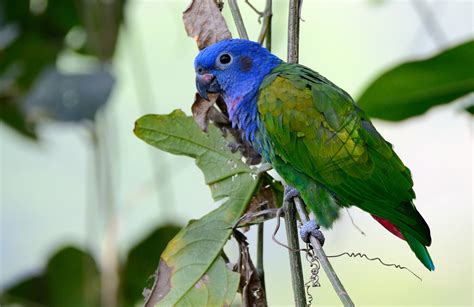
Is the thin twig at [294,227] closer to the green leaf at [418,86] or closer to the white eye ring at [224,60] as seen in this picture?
the white eye ring at [224,60]

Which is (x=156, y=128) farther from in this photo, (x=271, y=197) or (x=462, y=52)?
(x=462, y=52)

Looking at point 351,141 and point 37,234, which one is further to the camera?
point 37,234

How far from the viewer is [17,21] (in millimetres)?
3061

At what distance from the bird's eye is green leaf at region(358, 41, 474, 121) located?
1.09 ft

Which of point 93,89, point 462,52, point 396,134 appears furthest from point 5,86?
point 462,52

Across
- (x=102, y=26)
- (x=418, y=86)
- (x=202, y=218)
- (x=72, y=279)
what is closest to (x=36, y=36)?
(x=102, y=26)

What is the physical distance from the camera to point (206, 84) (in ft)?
5.19

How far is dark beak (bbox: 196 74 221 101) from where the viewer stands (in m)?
1.53

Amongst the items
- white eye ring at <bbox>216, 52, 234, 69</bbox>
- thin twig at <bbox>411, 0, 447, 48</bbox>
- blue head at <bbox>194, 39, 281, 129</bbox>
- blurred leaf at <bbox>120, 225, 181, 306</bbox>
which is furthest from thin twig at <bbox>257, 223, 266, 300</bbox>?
blurred leaf at <bbox>120, 225, 181, 306</bbox>

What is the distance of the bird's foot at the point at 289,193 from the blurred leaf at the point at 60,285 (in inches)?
59.9

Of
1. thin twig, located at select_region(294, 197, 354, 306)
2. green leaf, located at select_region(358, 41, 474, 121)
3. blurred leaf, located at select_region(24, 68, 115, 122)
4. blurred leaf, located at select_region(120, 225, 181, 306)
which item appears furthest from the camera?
blurred leaf, located at select_region(120, 225, 181, 306)

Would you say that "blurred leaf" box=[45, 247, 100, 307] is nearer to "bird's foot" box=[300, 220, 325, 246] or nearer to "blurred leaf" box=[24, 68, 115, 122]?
"blurred leaf" box=[24, 68, 115, 122]

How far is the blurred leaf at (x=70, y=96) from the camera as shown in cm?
238

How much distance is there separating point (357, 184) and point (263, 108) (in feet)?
0.81
